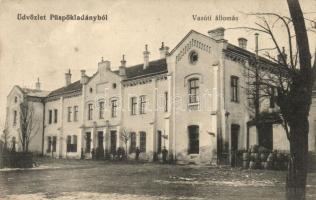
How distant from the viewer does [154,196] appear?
29.1 feet

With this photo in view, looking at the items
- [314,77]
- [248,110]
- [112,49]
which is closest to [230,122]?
[248,110]

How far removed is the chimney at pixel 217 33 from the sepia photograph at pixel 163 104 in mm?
84

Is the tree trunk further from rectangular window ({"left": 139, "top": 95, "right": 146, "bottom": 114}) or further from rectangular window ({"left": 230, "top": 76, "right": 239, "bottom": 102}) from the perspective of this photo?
rectangular window ({"left": 139, "top": 95, "right": 146, "bottom": 114})

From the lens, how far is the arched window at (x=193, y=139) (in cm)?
2005

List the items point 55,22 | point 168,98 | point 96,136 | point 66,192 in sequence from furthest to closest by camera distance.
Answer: point 96,136
point 168,98
point 55,22
point 66,192

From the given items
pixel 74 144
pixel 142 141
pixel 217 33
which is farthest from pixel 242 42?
pixel 74 144

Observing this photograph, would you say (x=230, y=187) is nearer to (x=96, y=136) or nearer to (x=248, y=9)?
(x=248, y=9)

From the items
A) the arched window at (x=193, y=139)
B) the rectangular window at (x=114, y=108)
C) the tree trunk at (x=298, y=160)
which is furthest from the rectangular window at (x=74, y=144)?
the tree trunk at (x=298, y=160)

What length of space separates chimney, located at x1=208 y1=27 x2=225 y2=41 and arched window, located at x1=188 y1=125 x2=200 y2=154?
15.3 feet

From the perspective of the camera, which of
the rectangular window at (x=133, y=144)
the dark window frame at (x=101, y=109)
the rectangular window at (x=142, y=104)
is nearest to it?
the rectangular window at (x=142, y=104)

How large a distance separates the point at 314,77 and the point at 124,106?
774 inches

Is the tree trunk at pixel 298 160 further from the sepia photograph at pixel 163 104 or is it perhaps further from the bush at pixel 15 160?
the bush at pixel 15 160

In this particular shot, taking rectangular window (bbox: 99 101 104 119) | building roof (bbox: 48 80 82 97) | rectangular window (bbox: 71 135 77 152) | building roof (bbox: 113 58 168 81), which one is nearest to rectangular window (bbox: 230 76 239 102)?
building roof (bbox: 113 58 168 81)

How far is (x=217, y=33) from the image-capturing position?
19.2 m
